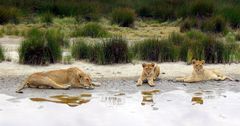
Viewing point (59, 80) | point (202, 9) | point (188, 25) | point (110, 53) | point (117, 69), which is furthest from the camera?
point (202, 9)

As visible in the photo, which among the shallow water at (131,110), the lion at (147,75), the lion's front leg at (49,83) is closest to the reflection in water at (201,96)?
the shallow water at (131,110)

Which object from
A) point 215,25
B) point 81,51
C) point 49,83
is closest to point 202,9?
point 215,25

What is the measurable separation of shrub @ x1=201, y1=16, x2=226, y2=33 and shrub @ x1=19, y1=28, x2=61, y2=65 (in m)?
9.22

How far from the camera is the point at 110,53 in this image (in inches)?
618

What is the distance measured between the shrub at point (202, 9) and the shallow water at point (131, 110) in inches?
600

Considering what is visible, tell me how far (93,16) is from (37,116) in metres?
18.1

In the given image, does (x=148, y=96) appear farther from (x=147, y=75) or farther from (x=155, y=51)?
(x=155, y=51)

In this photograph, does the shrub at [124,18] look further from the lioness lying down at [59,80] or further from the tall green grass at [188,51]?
the lioness lying down at [59,80]

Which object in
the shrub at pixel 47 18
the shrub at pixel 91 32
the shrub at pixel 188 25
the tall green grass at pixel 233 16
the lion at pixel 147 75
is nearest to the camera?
the lion at pixel 147 75

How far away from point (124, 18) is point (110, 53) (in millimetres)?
10536

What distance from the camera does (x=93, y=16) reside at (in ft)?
91.7

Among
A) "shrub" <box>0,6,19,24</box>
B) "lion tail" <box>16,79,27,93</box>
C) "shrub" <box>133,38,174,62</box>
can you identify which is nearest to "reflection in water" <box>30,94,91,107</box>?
"lion tail" <box>16,79,27,93</box>

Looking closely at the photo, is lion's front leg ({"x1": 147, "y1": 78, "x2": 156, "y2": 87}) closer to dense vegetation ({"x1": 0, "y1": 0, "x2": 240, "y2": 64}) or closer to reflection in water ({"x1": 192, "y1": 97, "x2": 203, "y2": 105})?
reflection in water ({"x1": 192, "y1": 97, "x2": 203, "y2": 105})

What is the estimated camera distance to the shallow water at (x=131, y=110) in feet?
31.9
